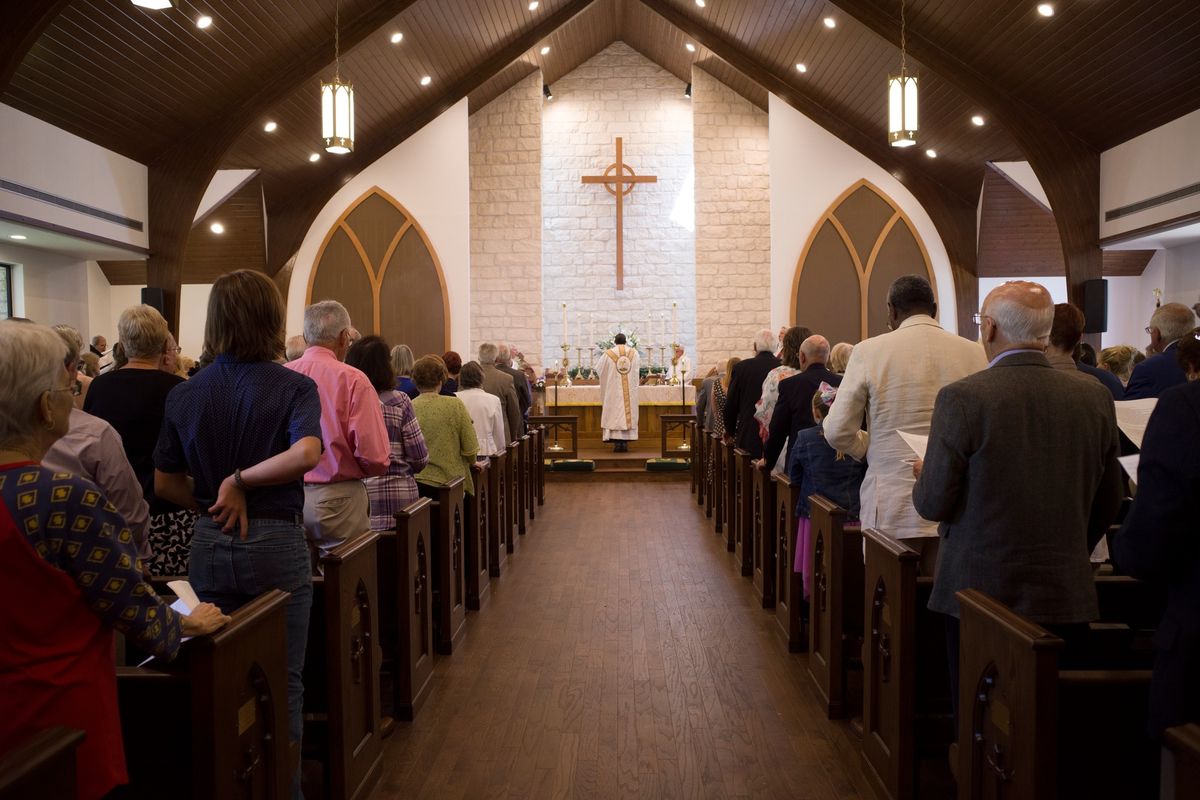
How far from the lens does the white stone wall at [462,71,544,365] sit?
13938 mm

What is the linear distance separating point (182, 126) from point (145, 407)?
6336 millimetres

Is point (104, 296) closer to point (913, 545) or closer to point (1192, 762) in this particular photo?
point (913, 545)

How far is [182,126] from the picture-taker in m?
8.51

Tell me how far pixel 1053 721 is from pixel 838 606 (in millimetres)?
1827

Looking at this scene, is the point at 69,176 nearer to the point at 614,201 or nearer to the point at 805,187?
the point at 805,187

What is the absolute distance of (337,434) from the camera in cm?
318

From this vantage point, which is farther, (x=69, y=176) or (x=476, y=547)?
(x=69, y=176)

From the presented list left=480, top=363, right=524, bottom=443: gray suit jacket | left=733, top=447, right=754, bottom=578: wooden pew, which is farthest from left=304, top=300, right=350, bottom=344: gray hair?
left=480, top=363, right=524, bottom=443: gray suit jacket

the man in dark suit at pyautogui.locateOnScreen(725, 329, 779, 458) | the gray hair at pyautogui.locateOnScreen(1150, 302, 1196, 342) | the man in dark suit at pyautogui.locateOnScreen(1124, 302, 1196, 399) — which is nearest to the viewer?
the man in dark suit at pyautogui.locateOnScreen(1124, 302, 1196, 399)

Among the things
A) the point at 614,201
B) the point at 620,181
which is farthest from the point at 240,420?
the point at 614,201

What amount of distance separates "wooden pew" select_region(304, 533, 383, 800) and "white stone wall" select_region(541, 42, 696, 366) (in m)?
11.9

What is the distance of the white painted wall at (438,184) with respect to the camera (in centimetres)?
1234

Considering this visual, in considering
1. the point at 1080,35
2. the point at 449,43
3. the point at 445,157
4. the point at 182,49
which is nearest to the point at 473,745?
the point at 182,49

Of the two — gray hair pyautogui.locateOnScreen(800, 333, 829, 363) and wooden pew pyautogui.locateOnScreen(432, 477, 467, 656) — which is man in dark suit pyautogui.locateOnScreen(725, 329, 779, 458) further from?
wooden pew pyautogui.locateOnScreen(432, 477, 467, 656)
